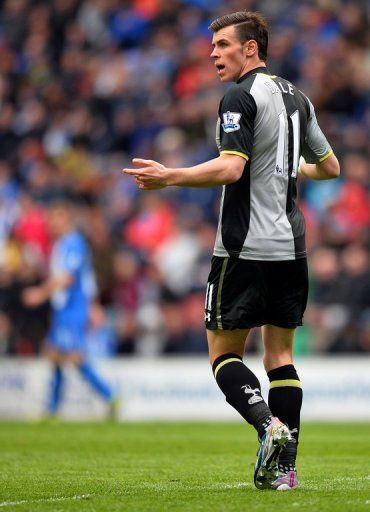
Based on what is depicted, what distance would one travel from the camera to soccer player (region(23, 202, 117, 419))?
12.9m

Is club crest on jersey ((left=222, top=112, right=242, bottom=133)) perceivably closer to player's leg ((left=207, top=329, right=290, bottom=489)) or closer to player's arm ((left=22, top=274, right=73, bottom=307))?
player's leg ((left=207, top=329, right=290, bottom=489))

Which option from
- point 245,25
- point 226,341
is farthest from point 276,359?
point 245,25

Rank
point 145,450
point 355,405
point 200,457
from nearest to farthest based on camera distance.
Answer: point 200,457 → point 145,450 → point 355,405

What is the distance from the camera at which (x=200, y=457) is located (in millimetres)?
8352

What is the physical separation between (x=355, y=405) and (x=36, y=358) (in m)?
4.22

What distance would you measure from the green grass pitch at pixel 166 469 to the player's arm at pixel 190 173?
57.9 inches

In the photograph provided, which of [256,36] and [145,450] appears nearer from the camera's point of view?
[256,36]

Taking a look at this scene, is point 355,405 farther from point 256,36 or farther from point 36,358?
point 256,36

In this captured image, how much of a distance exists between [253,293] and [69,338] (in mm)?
7762

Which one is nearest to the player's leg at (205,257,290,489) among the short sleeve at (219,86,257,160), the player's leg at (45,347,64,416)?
the short sleeve at (219,86,257,160)

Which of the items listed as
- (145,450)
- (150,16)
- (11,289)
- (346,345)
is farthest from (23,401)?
(150,16)

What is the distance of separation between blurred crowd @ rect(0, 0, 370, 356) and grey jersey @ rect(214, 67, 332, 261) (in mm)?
8012

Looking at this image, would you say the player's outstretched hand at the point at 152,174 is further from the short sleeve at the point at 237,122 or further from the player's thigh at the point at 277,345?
the player's thigh at the point at 277,345

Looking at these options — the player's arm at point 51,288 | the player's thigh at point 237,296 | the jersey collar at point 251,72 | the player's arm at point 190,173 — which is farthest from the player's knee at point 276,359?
the player's arm at point 51,288
